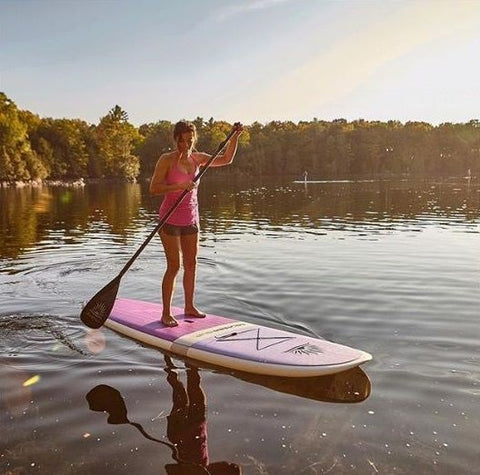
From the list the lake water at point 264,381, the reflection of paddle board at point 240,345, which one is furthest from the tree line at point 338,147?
the reflection of paddle board at point 240,345

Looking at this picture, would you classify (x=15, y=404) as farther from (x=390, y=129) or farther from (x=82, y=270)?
(x=390, y=129)

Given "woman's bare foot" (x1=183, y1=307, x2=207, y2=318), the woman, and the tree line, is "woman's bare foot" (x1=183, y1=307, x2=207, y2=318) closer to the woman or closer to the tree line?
the woman

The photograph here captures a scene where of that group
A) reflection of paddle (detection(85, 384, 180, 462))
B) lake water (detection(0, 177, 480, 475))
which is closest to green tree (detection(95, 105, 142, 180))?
lake water (detection(0, 177, 480, 475))

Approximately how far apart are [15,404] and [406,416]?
363cm

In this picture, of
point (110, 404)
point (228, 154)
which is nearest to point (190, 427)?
point (110, 404)

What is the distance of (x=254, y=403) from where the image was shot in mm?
4852

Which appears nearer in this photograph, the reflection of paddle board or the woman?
the reflection of paddle board

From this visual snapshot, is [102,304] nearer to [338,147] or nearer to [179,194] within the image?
[179,194]

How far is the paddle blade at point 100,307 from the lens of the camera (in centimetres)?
677

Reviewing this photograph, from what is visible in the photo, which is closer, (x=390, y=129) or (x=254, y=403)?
(x=254, y=403)

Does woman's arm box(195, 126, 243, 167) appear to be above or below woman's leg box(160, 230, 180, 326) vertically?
above

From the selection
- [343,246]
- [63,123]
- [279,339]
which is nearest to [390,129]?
[63,123]

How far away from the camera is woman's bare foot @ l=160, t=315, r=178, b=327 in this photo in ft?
22.0

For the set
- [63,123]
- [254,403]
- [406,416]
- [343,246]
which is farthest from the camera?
[63,123]
